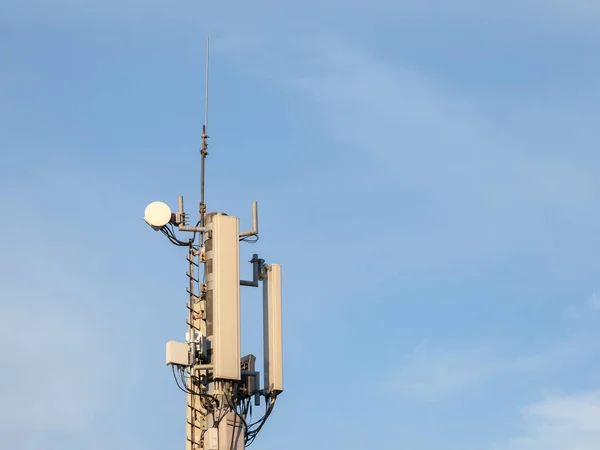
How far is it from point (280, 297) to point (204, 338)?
432 cm

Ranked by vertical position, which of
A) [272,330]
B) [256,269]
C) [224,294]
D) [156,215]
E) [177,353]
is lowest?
[177,353]

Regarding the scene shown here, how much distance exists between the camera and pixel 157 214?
7594 cm

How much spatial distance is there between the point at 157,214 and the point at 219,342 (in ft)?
20.9

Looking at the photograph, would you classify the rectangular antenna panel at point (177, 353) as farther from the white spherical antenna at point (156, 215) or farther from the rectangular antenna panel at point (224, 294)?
the white spherical antenna at point (156, 215)

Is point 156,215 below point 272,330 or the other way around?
the other way around

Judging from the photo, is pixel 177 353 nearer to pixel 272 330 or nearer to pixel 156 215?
pixel 272 330

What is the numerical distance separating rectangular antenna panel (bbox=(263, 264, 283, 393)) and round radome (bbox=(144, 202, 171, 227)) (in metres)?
4.91

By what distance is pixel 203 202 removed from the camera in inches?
3056

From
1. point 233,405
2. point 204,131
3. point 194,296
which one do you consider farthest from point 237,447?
point 204,131

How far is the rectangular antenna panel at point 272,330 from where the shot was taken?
75250 millimetres

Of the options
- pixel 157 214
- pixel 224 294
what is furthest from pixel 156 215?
pixel 224 294

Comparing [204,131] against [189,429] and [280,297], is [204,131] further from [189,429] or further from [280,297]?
[189,429]

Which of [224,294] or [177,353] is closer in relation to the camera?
[177,353]

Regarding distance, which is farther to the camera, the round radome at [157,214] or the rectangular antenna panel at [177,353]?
the round radome at [157,214]
